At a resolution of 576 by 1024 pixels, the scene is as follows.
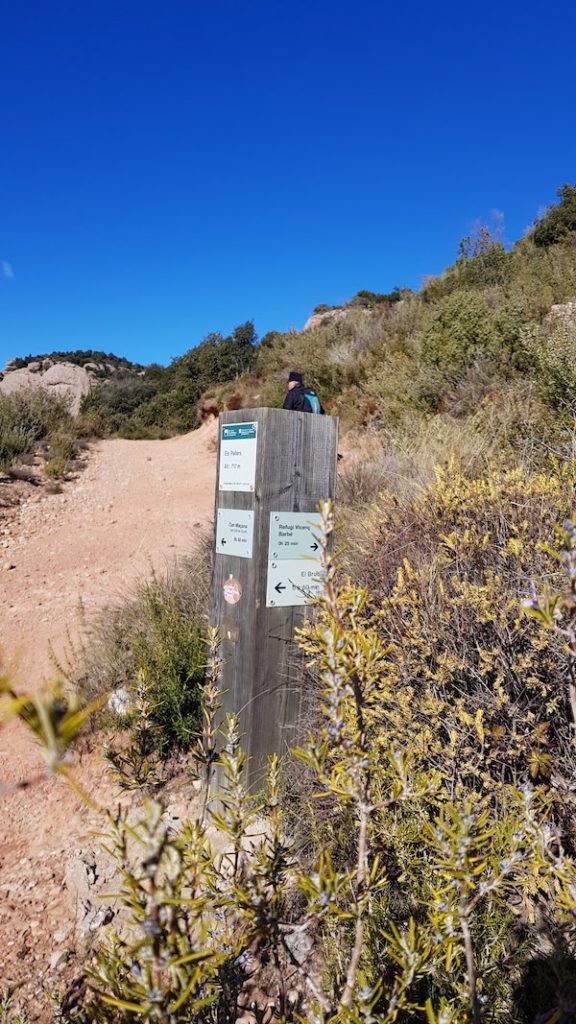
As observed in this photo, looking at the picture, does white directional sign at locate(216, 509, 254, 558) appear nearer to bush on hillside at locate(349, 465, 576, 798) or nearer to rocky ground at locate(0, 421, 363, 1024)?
bush on hillside at locate(349, 465, 576, 798)

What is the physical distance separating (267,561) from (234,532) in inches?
9.8

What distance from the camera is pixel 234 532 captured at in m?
2.87

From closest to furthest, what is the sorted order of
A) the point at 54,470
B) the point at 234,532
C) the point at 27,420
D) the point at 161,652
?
the point at 234,532, the point at 161,652, the point at 54,470, the point at 27,420

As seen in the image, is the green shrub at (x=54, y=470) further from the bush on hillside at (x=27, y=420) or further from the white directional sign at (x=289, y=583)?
the white directional sign at (x=289, y=583)

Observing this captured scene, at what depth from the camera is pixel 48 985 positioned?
2.06 m

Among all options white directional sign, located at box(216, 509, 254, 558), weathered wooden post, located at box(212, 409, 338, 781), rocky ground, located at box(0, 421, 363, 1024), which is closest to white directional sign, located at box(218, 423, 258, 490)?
weathered wooden post, located at box(212, 409, 338, 781)

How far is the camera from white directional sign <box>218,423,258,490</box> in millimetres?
2770

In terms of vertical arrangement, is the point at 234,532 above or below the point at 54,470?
below

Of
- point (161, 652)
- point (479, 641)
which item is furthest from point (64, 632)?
point (479, 641)

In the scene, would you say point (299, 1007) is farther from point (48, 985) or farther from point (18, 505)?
point (18, 505)

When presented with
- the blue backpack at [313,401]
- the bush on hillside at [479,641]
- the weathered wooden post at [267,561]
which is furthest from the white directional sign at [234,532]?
the blue backpack at [313,401]

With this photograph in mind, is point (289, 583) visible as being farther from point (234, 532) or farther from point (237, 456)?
point (237, 456)

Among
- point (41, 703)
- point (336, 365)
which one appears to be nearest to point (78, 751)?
point (41, 703)

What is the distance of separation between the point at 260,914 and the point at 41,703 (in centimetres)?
73
